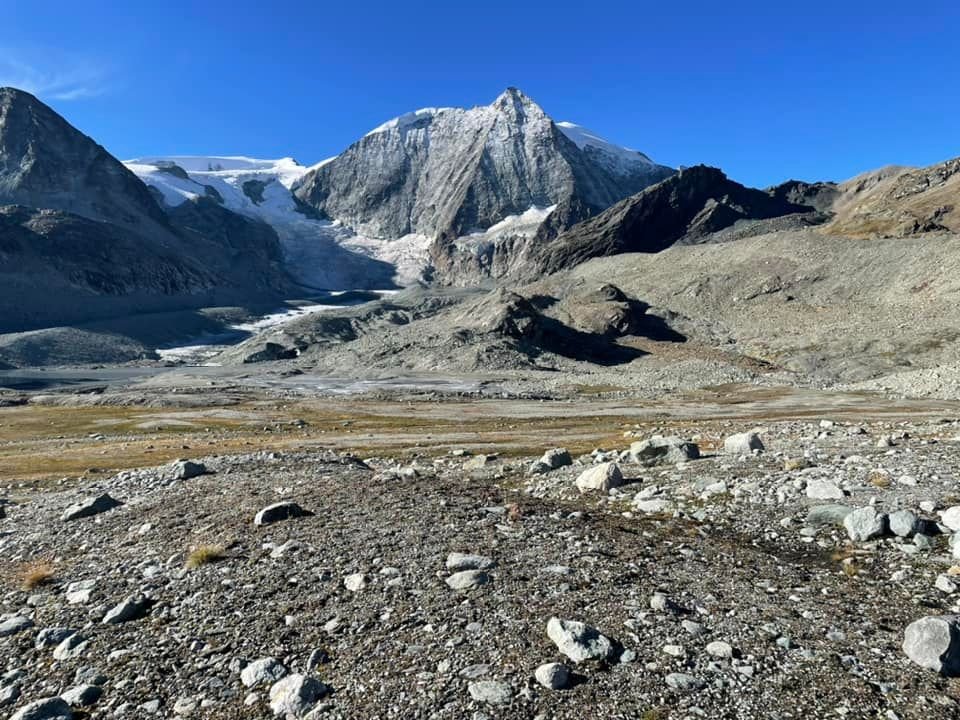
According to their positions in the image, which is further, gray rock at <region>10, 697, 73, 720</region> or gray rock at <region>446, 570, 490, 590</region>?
gray rock at <region>446, 570, 490, 590</region>

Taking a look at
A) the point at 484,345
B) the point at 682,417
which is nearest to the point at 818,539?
the point at 682,417

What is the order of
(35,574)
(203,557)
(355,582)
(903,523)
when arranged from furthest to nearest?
(35,574) < (203,557) < (903,523) < (355,582)

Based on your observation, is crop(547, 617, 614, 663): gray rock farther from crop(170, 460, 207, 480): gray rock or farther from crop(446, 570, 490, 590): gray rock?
crop(170, 460, 207, 480): gray rock

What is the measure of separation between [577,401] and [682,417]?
90.7ft

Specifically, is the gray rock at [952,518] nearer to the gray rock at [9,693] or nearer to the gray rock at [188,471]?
the gray rock at [9,693]

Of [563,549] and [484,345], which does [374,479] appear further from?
[484,345]

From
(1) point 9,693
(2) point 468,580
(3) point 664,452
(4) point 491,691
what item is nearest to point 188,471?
(1) point 9,693

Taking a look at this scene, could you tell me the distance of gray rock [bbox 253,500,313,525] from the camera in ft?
56.8

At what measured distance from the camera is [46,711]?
366 inches

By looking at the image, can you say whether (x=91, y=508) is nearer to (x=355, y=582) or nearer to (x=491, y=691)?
(x=355, y=582)

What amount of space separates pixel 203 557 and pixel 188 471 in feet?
44.0

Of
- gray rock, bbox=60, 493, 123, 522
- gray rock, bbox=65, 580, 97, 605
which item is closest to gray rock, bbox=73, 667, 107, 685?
gray rock, bbox=65, 580, 97, 605

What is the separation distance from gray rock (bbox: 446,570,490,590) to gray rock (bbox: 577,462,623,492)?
29.3 feet

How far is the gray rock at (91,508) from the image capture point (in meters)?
22.1
